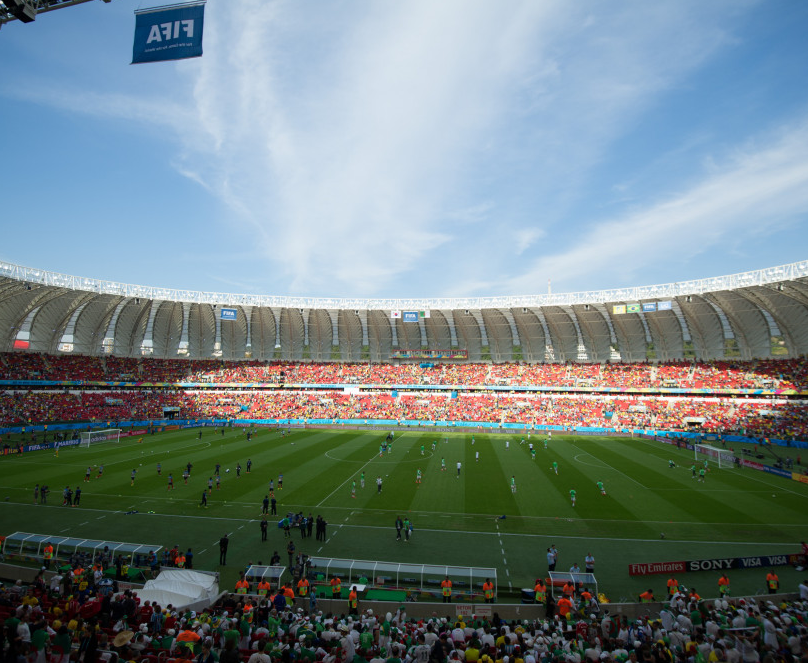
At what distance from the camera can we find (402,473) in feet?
112

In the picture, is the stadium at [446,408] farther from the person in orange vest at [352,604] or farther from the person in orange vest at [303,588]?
the person in orange vest at [352,604]

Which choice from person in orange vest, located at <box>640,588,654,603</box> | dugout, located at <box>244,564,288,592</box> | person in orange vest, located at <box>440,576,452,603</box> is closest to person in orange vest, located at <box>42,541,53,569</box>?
dugout, located at <box>244,564,288,592</box>

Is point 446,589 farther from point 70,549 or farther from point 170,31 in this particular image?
point 170,31

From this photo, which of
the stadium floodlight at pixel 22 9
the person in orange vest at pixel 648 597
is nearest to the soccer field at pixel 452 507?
the person in orange vest at pixel 648 597

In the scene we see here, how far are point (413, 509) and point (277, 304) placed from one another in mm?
48491

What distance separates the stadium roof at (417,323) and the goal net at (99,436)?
1690cm

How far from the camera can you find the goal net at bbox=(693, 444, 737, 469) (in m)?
37.7

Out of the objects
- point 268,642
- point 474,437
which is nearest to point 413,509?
point 268,642

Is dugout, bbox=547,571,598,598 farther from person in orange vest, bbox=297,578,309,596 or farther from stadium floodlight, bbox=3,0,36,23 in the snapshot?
stadium floodlight, bbox=3,0,36,23

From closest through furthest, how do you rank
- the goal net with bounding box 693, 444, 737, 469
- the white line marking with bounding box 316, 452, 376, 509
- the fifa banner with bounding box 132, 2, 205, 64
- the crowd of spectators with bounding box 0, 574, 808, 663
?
the crowd of spectators with bounding box 0, 574, 808, 663 < the fifa banner with bounding box 132, 2, 205, 64 < the white line marking with bounding box 316, 452, 376, 509 < the goal net with bounding box 693, 444, 737, 469

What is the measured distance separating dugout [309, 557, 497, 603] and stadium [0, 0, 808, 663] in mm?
83

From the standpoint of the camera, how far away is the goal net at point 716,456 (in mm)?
37688

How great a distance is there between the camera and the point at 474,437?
51.7 meters

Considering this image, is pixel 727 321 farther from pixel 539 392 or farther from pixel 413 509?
pixel 413 509
